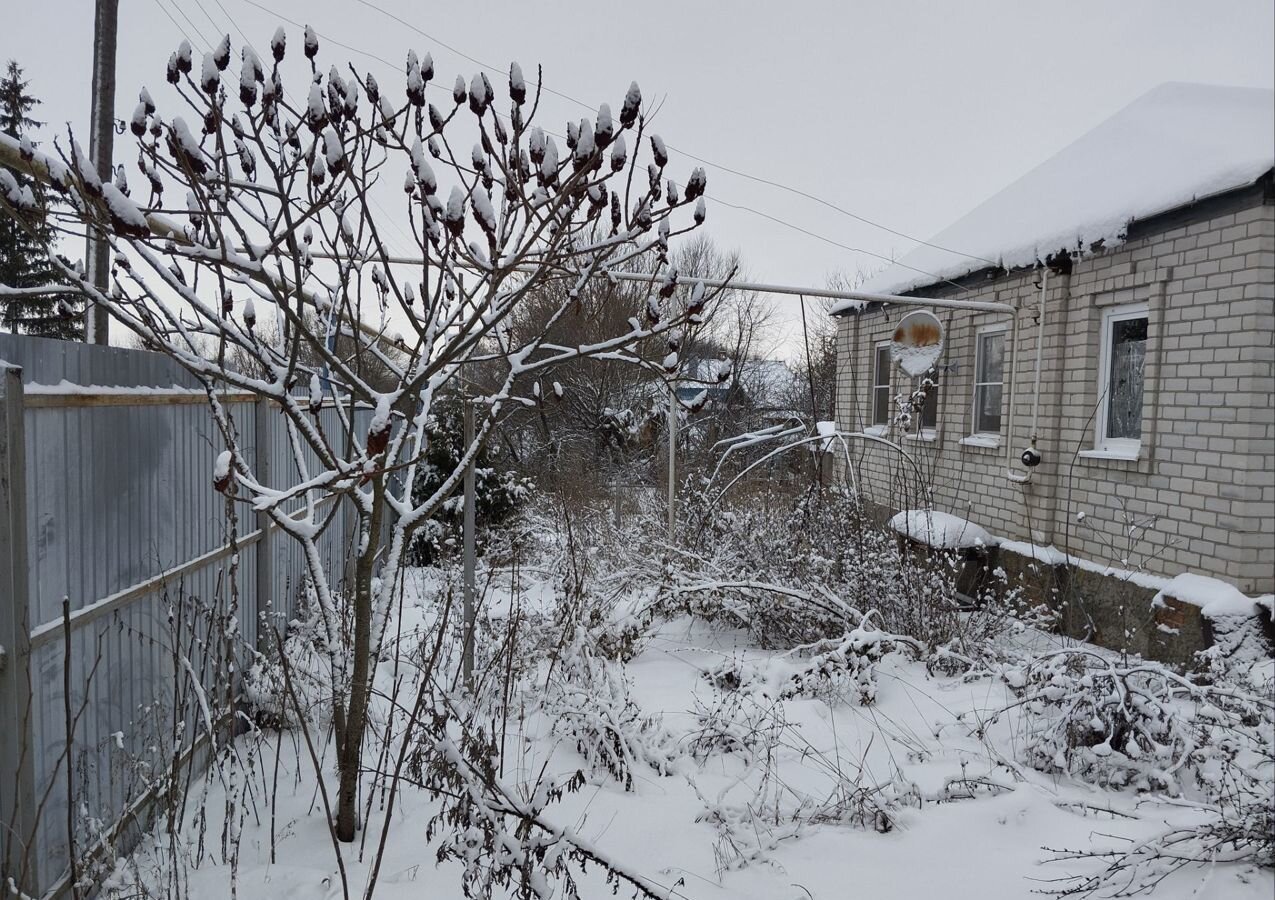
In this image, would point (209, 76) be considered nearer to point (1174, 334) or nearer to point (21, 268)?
point (1174, 334)

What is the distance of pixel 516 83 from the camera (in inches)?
89.4

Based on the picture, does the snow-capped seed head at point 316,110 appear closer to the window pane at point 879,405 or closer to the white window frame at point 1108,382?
the white window frame at point 1108,382

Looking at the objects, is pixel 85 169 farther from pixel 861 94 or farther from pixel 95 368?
pixel 861 94

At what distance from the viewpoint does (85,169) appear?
214 cm

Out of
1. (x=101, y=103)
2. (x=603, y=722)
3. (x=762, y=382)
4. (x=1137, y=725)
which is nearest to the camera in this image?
(x=1137, y=725)

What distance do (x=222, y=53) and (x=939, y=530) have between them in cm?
483

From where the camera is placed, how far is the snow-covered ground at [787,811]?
1.96 m

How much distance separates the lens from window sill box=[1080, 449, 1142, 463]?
102cm

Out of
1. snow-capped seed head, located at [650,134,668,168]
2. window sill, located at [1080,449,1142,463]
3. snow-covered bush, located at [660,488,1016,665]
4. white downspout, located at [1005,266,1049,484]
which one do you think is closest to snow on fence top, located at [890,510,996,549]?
snow-covered bush, located at [660,488,1016,665]

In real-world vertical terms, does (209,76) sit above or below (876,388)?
above

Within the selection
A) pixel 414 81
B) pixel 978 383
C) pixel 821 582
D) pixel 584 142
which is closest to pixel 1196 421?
pixel 584 142

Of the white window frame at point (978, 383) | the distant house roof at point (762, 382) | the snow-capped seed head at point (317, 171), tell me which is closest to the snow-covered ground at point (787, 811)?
the snow-capped seed head at point (317, 171)

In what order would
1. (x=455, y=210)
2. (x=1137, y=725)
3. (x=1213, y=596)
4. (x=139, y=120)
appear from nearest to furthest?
1. (x=1213, y=596)
2. (x=1137, y=725)
3. (x=455, y=210)
4. (x=139, y=120)

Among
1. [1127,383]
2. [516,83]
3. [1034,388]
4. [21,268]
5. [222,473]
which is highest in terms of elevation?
[21,268]
